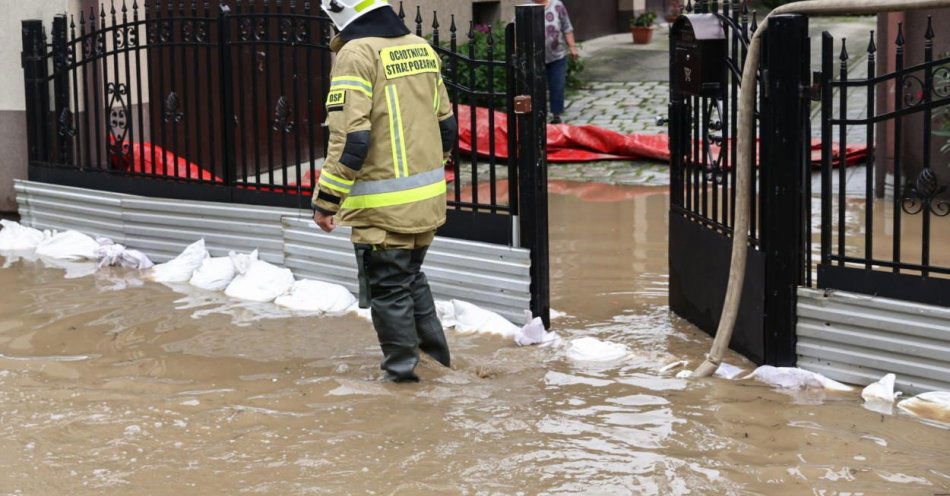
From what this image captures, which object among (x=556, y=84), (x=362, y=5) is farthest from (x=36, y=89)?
(x=556, y=84)

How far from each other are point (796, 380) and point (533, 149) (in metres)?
1.84

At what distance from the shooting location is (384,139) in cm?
580

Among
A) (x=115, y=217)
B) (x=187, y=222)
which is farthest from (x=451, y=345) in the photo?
(x=115, y=217)

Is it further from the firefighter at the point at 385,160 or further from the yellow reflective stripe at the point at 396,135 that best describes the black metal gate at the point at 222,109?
the yellow reflective stripe at the point at 396,135

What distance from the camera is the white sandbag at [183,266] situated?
27.4 feet

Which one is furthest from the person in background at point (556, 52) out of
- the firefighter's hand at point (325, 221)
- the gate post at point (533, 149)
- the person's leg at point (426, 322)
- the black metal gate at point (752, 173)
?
the firefighter's hand at point (325, 221)

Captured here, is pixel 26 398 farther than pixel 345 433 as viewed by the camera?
Yes

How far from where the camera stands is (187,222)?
8641 mm

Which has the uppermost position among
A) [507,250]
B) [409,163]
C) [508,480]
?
[409,163]

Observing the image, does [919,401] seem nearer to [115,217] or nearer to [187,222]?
[187,222]

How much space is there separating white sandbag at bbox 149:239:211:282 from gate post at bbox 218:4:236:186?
48 centimetres

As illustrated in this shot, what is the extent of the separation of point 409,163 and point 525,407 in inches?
48.1

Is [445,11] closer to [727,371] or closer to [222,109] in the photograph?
[222,109]

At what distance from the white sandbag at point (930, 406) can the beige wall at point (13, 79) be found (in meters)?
7.07
